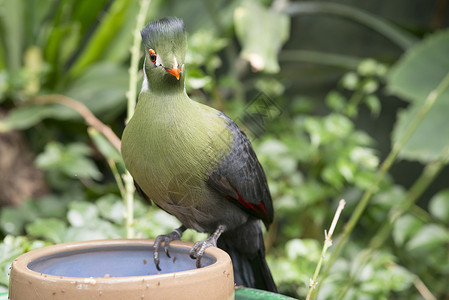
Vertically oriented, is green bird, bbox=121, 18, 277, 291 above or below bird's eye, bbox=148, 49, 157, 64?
below

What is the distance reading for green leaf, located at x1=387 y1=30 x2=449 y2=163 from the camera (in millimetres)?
2416


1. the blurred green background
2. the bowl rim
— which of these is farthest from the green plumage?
the blurred green background

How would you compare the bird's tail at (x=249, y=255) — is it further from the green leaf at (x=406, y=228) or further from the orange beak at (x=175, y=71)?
the green leaf at (x=406, y=228)

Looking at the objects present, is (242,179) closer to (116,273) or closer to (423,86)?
(116,273)

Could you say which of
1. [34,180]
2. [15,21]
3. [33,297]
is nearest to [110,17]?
[15,21]

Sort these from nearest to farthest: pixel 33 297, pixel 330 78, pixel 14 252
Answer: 1. pixel 33 297
2. pixel 14 252
3. pixel 330 78

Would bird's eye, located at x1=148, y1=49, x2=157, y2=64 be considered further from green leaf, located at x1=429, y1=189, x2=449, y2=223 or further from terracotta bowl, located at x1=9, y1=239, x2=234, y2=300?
green leaf, located at x1=429, y1=189, x2=449, y2=223

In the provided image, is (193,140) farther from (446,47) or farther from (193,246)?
(446,47)

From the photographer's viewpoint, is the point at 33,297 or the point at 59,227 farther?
the point at 59,227

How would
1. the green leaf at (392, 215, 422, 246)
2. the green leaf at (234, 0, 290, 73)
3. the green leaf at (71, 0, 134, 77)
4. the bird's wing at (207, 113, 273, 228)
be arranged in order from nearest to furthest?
the bird's wing at (207, 113, 273, 228)
the green leaf at (392, 215, 422, 246)
the green leaf at (234, 0, 290, 73)
the green leaf at (71, 0, 134, 77)

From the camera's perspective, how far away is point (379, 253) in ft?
7.59

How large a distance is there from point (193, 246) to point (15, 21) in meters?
2.30

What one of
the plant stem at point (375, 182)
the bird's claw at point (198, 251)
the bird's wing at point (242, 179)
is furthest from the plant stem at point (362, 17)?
the bird's claw at point (198, 251)

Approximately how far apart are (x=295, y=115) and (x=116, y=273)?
226 cm
